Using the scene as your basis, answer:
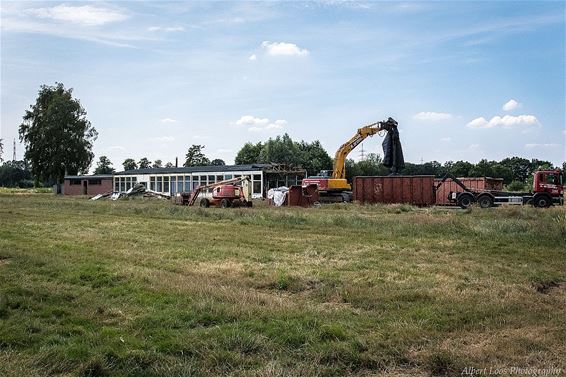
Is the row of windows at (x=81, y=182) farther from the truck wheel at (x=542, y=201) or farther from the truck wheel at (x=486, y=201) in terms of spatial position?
the truck wheel at (x=542, y=201)

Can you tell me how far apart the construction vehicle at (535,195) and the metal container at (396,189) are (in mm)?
2412

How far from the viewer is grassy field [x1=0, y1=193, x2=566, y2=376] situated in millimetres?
5281

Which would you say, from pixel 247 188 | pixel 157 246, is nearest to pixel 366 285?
pixel 157 246

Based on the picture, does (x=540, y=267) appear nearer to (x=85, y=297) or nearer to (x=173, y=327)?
(x=173, y=327)

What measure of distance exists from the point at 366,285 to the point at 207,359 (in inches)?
171

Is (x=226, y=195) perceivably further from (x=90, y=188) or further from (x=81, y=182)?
(x=81, y=182)

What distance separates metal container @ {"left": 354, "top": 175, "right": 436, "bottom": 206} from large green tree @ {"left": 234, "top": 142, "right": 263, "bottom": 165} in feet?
194

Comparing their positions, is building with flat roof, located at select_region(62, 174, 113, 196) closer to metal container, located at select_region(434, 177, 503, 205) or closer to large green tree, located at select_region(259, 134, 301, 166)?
large green tree, located at select_region(259, 134, 301, 166)

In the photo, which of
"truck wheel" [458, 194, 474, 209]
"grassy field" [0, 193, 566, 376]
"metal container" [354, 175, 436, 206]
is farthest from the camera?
"metal container" [354, 175, 436, 206]

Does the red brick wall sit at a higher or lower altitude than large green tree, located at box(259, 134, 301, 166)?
lower

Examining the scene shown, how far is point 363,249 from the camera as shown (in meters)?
13.8

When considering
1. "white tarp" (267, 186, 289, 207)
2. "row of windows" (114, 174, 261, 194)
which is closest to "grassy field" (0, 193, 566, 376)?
"white tarp" (267, 186, 289, 207)

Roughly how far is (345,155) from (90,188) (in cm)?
4353

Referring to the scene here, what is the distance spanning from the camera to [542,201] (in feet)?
106
